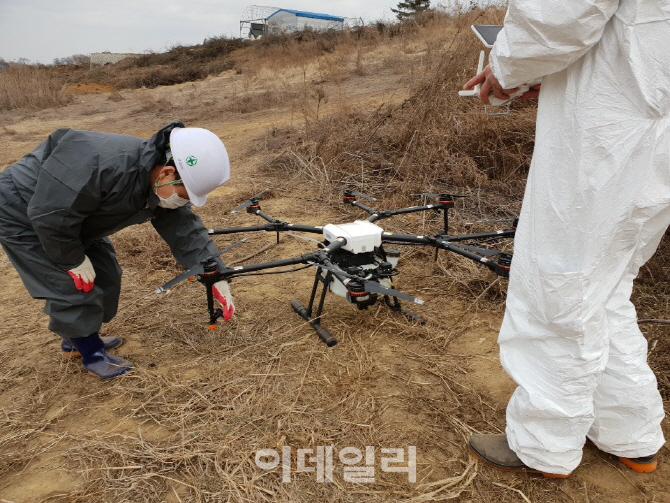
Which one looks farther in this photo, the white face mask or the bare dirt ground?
the white face mask

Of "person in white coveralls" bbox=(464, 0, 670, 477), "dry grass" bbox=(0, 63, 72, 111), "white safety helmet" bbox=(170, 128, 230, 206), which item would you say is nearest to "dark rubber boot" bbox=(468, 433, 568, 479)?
"person in white coveralls" bbox=(464, 0, 670, 477)

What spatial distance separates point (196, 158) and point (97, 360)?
144 cm

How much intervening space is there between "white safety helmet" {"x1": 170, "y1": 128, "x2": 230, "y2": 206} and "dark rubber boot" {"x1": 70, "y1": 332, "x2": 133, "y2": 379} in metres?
1.16

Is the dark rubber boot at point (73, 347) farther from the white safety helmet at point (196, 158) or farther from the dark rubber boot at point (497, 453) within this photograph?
the dark rubber boot at point (497, 453)

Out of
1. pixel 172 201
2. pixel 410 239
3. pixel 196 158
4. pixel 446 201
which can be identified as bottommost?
pixel 410 239

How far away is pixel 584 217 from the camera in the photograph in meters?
1.65

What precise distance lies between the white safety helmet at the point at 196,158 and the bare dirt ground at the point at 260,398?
45.3 inches

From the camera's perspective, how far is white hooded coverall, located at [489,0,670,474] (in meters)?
1.53

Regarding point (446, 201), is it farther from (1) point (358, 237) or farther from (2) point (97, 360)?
(2) point (97, 360)

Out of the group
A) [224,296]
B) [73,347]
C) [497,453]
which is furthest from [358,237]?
[73,347]

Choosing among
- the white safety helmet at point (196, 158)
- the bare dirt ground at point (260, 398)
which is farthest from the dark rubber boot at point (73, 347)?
the white safety helmet at point (196, 158)

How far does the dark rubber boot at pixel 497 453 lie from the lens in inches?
81.4

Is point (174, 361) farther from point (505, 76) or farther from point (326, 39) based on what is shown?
point (326, 39)

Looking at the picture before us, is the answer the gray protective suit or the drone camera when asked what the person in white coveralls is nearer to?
the drone camera
